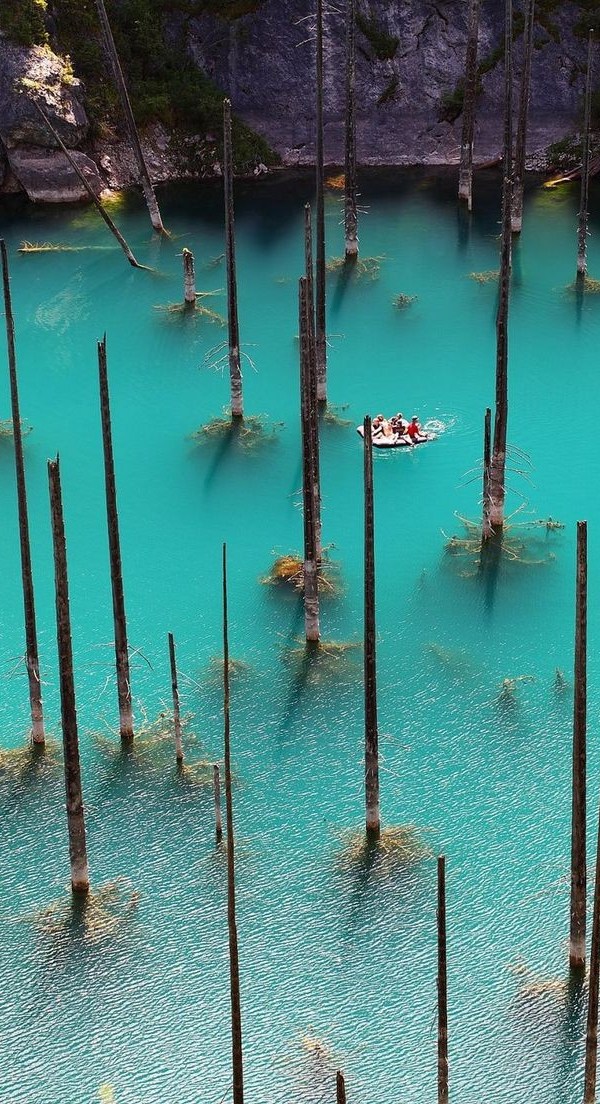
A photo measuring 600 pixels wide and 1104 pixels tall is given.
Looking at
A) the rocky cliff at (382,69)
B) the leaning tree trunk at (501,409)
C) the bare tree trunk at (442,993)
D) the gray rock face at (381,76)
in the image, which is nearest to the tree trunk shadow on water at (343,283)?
the rocky cliff at (382,69)

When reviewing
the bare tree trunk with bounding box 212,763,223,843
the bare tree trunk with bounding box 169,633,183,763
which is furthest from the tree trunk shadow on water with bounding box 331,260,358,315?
the bare tree trunk with bounding box 212,763,223,843

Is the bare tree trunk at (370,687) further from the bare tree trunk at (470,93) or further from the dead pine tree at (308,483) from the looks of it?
the bare tree trunk at (470,93)

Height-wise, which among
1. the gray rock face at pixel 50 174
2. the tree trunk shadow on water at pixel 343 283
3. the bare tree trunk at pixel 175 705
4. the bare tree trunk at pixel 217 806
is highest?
the gray rock face at pixel 50 174

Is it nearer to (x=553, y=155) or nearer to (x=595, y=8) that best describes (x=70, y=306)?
(x=553, y=155)

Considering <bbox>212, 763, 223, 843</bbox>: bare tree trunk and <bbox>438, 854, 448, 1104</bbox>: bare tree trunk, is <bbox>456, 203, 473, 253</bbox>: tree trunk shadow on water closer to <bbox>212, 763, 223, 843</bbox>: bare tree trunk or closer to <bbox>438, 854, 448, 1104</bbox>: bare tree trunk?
<bbox>212, 763, 223, 843</bbox>: bare tree trunk

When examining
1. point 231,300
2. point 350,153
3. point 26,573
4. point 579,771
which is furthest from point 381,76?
point 579,771

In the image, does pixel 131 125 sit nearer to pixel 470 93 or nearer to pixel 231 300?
pixel 470 93

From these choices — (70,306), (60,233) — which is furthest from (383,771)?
(60,233)

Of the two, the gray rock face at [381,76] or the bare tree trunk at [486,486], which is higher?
the gray rock face at [381,76]
